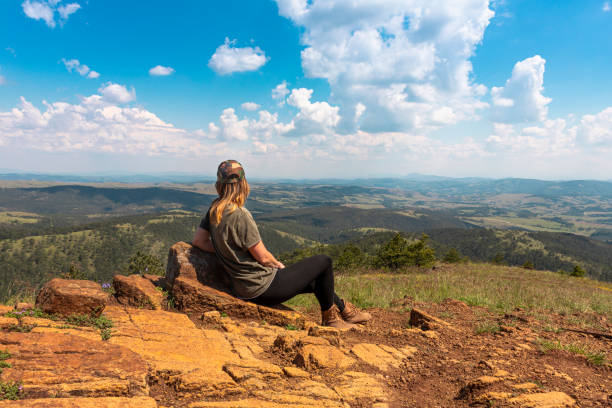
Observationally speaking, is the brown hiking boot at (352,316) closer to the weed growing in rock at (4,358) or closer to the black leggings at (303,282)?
the black leggings at (303,282)

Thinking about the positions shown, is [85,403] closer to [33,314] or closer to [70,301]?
[70,301]

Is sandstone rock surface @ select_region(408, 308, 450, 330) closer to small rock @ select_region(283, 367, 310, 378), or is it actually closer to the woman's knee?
the woman's knee

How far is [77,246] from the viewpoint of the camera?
137750mm

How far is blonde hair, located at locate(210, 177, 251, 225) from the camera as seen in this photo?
15.2ft

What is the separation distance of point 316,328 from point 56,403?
3.30 m

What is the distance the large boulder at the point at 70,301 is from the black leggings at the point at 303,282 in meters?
2.35

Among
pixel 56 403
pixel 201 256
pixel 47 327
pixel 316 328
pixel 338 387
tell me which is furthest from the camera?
pixel 201 256

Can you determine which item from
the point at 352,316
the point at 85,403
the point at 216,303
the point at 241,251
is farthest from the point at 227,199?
the point at 352,316

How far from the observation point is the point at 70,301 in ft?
13.4

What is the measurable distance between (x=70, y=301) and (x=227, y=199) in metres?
2.56

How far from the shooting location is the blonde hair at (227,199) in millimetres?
4645

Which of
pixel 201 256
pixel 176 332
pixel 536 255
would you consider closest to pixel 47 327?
pixel 176 332

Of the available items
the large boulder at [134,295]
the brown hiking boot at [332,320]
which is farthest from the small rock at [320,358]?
the large boulder at [134,295]

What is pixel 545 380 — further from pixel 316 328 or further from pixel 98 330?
pixel 98 330
